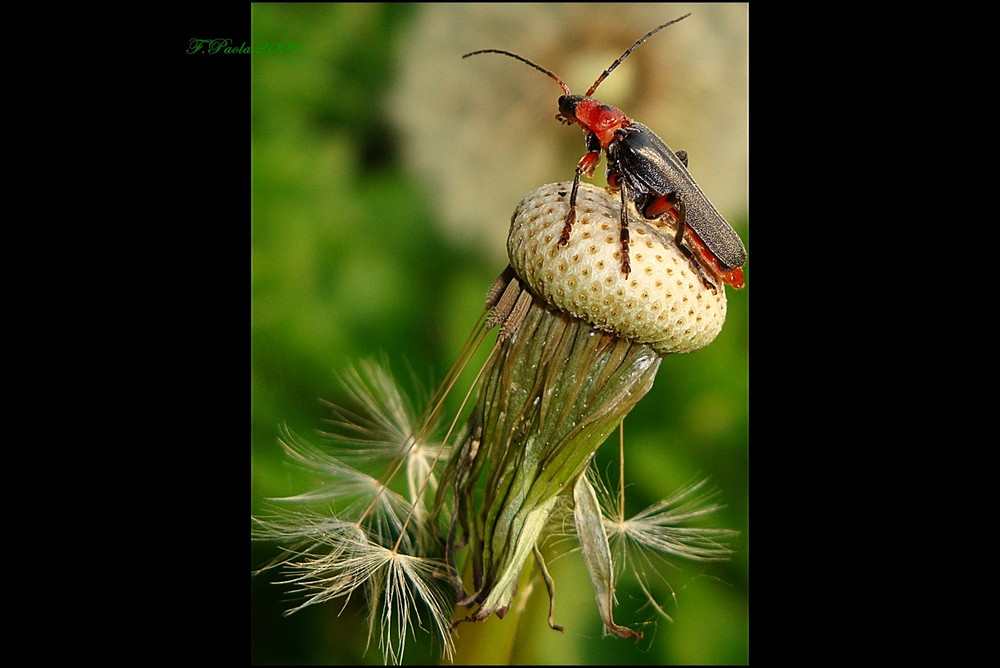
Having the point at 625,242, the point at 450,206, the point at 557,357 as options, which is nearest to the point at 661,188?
the point at 625,242

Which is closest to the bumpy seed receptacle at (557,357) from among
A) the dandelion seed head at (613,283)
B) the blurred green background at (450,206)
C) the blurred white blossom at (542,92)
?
the dandelion seed head at (613,283)

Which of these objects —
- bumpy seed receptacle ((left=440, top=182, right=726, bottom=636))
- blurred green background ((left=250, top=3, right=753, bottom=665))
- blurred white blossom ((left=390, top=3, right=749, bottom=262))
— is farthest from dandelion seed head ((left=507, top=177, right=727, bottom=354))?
blurred white blossom ((left=390, top=3, right=749, bottom=262))

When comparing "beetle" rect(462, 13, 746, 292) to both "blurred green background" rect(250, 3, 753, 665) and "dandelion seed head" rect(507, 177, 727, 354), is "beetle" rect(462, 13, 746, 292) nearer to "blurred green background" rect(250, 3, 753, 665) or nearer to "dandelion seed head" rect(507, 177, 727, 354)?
"dandelion seed head" rect(507, 177, 727, 354)

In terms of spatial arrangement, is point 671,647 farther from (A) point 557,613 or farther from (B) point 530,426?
(B) point 530,426

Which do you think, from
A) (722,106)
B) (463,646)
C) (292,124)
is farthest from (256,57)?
(463,646)

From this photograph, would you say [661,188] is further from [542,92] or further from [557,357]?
[542,92]
